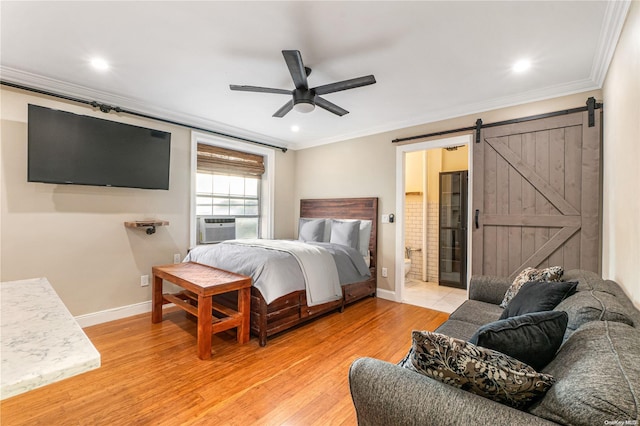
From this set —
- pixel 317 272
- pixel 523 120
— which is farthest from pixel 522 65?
pixel 317 272

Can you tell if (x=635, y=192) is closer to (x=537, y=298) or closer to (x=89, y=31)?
(x=537, y=298)

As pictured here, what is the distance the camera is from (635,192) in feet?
5.32

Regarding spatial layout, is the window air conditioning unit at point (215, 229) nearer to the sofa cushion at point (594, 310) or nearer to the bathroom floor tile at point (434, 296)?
the bathroom floor tile at point (434, 296)

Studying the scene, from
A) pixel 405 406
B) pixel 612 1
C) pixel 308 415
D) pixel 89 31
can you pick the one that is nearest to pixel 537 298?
pixel 405 406

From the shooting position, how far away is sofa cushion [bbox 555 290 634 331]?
1.21 meters

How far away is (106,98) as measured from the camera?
3.21 metres

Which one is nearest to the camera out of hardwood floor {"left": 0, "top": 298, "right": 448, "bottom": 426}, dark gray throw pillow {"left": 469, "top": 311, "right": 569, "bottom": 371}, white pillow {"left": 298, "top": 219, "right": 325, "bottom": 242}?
dark gray throw pillow {"left": 469, "top": 311, "right": 569, "bottom": 371}

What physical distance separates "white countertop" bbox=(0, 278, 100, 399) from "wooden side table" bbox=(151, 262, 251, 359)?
1.47 meters

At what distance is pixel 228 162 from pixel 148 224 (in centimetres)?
161

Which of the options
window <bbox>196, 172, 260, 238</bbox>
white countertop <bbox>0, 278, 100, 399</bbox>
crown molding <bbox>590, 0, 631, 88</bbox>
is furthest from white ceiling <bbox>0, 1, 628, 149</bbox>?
white countertop <bbox>0, 278, 100, 399</bbox>

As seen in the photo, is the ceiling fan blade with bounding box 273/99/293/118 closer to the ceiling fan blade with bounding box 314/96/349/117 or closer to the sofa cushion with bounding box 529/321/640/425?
the ceiling fan blade with bounding box 314/96/349/117

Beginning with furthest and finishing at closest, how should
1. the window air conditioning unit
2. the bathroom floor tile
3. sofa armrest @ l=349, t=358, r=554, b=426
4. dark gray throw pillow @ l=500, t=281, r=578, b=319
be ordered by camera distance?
the window air conditioning unit → the bathroom floor tile → dark gray throw pillow @ l=500, t=281, r=578, b=319 → sofa armrest @ l=349, t=358, r=554, b=426

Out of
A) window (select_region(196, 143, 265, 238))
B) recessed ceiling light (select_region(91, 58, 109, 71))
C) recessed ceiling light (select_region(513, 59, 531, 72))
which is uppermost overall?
recessed ceiling light (select_region(513, 59, 531, 72))

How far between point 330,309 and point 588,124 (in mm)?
3287
